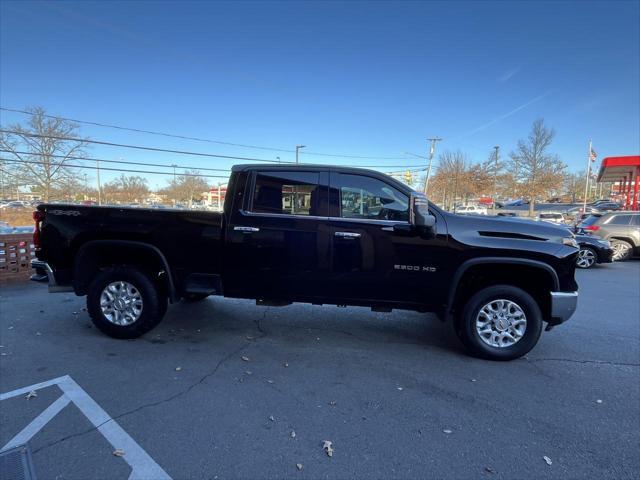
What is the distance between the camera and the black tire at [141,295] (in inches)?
173

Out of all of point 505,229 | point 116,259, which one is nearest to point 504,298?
point 505,229

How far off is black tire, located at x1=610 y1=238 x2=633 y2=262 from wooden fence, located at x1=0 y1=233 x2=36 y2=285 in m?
16.1

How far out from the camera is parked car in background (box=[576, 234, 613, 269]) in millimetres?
10453

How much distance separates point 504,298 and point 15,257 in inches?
344

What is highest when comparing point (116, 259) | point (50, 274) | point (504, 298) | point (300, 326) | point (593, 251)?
point (116, 259)

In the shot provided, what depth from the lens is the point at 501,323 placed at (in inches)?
157

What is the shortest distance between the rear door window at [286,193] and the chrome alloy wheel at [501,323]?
217cm

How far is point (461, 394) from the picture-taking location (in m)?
3.34

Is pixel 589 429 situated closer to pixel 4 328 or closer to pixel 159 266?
pixel 159 266

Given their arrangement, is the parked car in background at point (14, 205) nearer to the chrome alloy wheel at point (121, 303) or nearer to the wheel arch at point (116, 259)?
the wheel arch at point (116, 259)

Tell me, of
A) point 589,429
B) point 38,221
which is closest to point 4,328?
point 38,221

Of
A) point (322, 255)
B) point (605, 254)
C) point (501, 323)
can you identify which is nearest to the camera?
point (501, 323)

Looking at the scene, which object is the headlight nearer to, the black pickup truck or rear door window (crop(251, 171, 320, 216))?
the black pickup truck

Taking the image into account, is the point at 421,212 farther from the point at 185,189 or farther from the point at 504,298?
the point at 185,189
